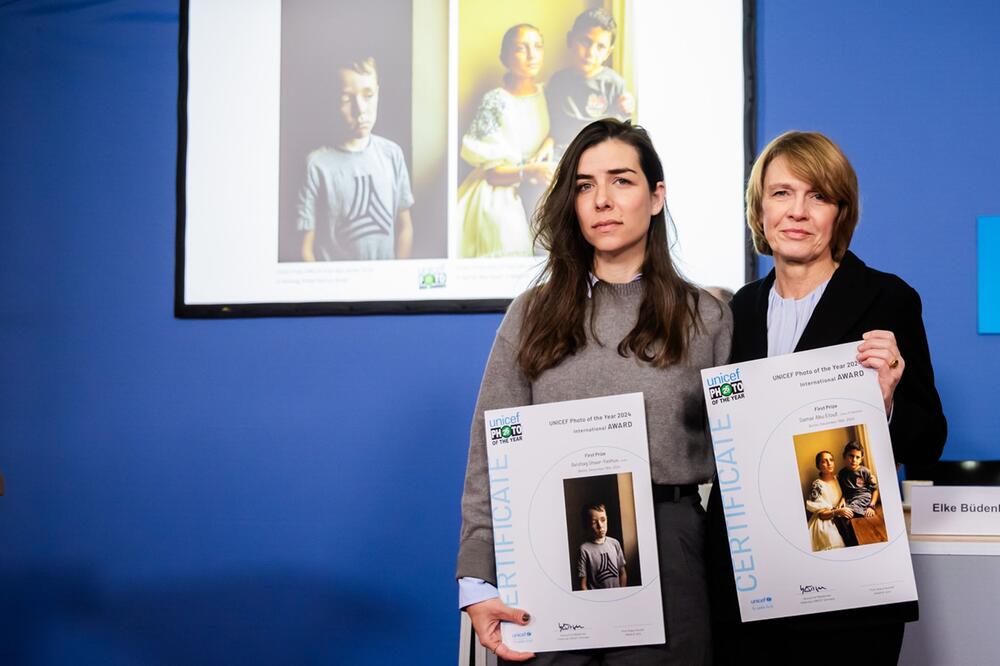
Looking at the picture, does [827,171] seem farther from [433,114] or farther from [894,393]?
[433,114]

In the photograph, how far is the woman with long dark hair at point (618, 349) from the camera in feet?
4.34

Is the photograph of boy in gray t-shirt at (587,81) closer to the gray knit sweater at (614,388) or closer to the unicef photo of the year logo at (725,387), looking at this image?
the gray knit sweater at (614,388)

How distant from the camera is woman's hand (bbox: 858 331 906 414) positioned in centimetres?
125

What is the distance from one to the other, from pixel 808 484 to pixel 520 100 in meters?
1.68

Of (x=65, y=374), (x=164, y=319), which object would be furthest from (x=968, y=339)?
(x=65, y=374)

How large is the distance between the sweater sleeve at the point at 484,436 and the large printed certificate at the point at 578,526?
0.04m

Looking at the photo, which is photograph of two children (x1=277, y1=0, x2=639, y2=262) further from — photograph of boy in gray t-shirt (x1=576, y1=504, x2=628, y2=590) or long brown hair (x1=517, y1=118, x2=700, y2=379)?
photograph of boy in gray t-shirt (x1=576, y1=504, x2=628, y2=590)

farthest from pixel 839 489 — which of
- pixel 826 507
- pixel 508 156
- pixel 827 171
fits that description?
pixel 508 156

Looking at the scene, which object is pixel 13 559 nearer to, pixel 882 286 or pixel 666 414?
pixel 666 414

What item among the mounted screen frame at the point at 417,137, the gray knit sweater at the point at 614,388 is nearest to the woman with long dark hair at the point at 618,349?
the gray knit sweater at the point at 614,388

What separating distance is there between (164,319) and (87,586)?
84 centimetres

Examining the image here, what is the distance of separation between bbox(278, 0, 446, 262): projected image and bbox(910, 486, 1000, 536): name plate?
1463mm

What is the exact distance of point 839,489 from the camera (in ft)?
4.15

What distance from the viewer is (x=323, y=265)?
2738mm
